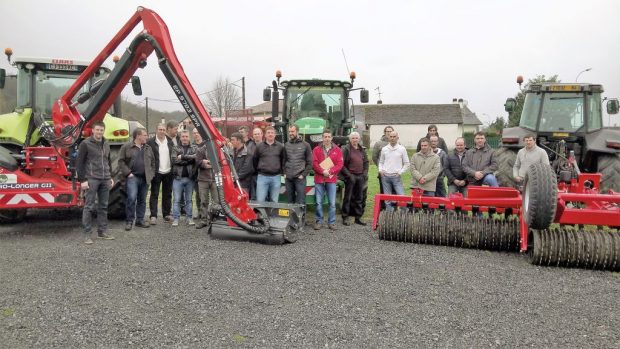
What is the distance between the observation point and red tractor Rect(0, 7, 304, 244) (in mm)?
Result: 5945

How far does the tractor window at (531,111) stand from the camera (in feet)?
26.3

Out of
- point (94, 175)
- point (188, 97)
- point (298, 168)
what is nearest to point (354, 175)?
point (298, 168)

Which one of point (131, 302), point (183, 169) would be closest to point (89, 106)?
point (183, 169)

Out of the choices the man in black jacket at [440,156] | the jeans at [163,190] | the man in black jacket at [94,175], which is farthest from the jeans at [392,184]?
the man in black jacket at [94,175]

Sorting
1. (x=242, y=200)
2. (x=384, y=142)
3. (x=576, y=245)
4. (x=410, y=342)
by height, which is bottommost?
(x=410, y=342)

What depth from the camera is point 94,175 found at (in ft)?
20.4

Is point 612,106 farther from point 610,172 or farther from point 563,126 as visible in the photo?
point 610,172

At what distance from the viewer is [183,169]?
7344 mm

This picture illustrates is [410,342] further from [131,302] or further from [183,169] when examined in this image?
[183,169]

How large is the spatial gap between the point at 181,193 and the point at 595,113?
7110 millimetres

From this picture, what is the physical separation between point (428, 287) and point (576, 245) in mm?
1833

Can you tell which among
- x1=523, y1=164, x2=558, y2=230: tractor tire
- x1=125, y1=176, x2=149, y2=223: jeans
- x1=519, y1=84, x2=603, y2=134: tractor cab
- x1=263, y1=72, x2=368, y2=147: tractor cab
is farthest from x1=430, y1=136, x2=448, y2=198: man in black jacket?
x1=125, y1=176, x2=149, y2=223: jeans

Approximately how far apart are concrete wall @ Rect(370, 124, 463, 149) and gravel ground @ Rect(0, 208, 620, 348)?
40992 millimetres

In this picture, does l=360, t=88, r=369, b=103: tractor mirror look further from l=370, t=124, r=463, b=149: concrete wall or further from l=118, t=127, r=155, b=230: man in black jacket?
l=370, t=124, r=463, b=149: concrete wall
